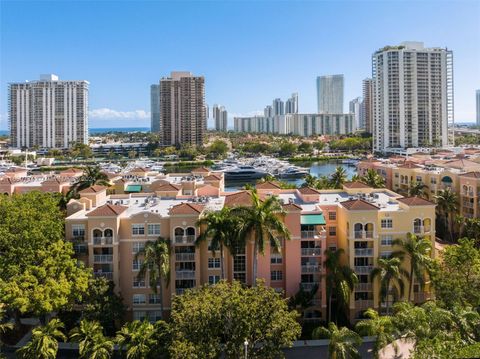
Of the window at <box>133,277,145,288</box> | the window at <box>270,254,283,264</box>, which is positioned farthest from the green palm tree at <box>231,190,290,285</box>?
the window at <box>133,277,145,288</box>

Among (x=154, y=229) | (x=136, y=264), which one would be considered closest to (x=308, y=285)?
(x=154, y=229)

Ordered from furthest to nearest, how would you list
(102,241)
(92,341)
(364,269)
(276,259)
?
(276,259)
(364,269)
(102,241)
(92,341)

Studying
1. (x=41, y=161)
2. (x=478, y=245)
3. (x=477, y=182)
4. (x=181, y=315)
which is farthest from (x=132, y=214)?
(x=41, y=161)

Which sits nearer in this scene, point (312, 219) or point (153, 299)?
point (153, 299)

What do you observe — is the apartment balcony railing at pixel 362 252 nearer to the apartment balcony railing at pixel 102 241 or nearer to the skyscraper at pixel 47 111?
the apartment balcony railing at pixel 102 241

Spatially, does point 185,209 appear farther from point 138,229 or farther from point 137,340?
point 137,340

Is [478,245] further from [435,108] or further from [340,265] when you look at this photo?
[435,108]

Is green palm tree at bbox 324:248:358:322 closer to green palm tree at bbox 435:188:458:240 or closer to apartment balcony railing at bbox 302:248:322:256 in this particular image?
apartment balcony railing at bbox 302:248:322:256
